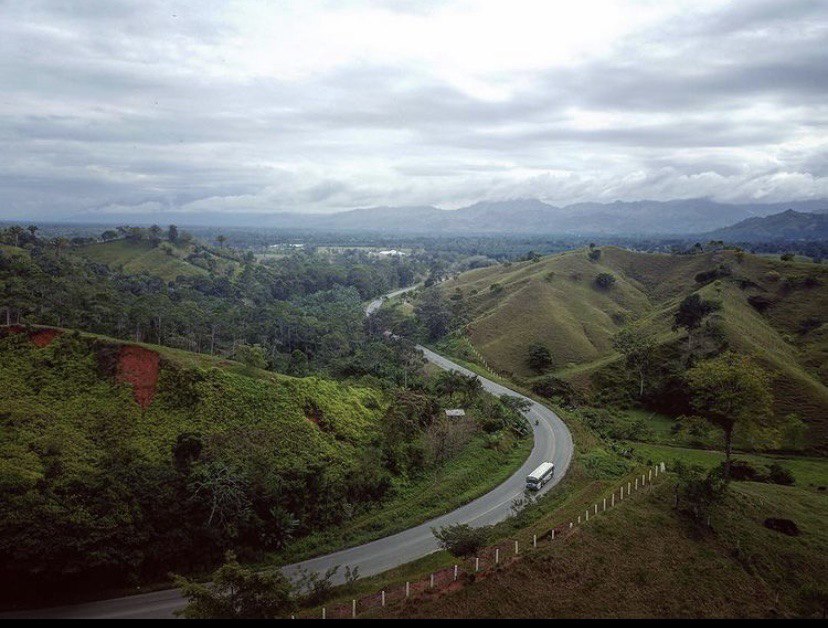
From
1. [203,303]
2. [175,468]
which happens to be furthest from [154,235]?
[175,468]

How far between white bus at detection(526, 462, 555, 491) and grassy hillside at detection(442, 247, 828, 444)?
2819 centimetres

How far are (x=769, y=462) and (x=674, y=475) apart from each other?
20330mm

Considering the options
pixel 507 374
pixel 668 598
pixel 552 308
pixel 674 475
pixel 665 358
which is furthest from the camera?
pixel 552 308

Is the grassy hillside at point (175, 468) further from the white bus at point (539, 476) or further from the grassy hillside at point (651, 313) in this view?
the grassy hillside at point (651, 313)

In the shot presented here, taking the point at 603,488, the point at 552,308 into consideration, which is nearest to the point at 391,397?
the point at 603,488

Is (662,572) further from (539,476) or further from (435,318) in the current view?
(435,318)

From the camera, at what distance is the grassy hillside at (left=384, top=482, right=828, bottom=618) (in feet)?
71.9

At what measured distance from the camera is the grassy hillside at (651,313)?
6900 cm

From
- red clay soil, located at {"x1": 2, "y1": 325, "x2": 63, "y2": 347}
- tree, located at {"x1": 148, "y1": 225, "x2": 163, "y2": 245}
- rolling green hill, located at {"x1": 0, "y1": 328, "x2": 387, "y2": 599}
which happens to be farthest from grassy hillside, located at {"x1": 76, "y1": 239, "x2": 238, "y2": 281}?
rolling green hill, located at {"x1": 0, "y1": 328, "x2": 387, "y2": 599}

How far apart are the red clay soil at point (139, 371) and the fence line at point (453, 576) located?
2196 cm

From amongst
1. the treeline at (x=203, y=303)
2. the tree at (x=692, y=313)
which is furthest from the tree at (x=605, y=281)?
the treeline at (x=203, y=303)

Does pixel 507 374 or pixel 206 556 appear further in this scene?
pixel 507 374

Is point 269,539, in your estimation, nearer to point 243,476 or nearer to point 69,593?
point 243,476

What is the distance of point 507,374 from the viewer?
258 ft
